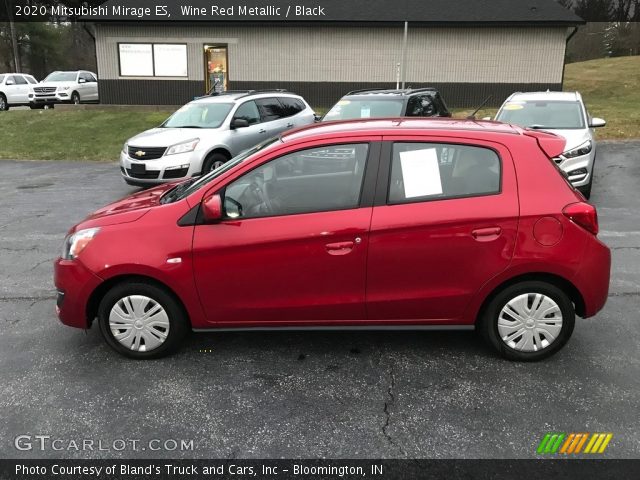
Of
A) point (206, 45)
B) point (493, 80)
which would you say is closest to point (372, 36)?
point (493, 80)

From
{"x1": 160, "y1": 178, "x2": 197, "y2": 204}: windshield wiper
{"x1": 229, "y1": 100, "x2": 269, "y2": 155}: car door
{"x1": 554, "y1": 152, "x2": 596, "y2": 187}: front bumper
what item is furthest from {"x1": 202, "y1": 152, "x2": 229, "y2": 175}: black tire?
{"x1": 554, "y1": 152, "x2": 596, "y2": 187}: front bumper

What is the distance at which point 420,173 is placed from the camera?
149 inches

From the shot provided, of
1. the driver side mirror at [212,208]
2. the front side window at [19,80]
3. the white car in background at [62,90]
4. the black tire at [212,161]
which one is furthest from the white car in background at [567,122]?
the front side window at [19,80]

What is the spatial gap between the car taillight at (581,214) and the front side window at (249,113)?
27.4ft

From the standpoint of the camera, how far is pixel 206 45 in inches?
911

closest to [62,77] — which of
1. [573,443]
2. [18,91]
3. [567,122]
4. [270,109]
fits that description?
[18,91]

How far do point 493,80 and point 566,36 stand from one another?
10.9ft

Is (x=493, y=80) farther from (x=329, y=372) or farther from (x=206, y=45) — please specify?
(x=329, y=372)

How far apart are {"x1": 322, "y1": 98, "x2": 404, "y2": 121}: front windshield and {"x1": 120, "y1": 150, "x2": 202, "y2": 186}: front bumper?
255cm

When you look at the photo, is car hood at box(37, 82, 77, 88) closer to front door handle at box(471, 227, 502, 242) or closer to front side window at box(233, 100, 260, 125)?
front side window at box(233, 100, 260, 125)

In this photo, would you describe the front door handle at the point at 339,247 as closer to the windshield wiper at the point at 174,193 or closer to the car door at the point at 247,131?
the windshield wiper at the point at 174,193

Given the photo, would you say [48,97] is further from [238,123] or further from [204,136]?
[204,136]

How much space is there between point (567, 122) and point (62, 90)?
22.6 m
